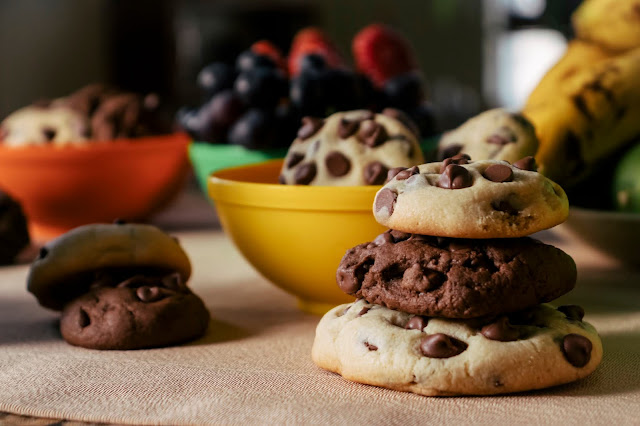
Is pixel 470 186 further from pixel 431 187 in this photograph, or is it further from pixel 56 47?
pixel 56 47

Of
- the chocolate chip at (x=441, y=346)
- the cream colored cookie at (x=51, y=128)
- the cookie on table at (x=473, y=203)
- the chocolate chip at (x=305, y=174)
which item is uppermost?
the cookie on table at (x=473, y=203)

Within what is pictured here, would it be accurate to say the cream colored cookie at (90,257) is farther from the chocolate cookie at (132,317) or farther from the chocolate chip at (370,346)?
the chocolate chip at (370,346)

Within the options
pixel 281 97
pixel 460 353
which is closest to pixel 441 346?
pixel 460 353

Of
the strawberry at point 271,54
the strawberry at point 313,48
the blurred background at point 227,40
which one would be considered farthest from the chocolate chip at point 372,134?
the blurred background at point 227,40

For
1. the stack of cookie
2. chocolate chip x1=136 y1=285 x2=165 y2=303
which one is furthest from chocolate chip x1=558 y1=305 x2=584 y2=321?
chocolate chip x1=136 y1=285 x2=165 y2=303

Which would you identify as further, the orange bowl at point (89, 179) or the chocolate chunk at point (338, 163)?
the orange bowl at point (89, 179)

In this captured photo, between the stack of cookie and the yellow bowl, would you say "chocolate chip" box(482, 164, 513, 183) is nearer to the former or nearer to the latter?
the stack of cookie
